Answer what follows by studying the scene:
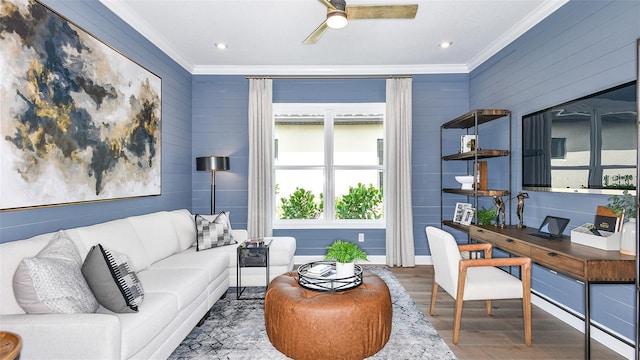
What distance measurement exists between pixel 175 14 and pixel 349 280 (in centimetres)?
315

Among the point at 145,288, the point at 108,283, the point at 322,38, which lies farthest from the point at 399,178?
the point at 108,283

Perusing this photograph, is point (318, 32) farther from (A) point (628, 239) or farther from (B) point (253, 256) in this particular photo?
(A) point (628, 239)

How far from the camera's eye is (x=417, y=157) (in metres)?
4.67

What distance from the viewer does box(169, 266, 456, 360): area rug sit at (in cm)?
225

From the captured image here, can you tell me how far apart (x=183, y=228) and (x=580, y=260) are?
363 cm

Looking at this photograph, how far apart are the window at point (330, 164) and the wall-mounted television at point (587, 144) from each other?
214 cm

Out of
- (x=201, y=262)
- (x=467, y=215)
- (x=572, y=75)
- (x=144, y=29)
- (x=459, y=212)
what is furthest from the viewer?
(x=459, y=212)

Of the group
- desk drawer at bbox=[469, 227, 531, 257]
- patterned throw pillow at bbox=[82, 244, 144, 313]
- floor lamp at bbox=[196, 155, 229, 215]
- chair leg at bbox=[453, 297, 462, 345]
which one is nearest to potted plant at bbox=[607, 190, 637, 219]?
desk drawer at bbox=[469, 227, 531, 257]

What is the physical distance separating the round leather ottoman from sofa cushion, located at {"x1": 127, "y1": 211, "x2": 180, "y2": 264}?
58.9 inches

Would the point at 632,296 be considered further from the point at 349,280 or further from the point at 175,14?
the point at 175,14

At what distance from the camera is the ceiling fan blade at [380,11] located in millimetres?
2238

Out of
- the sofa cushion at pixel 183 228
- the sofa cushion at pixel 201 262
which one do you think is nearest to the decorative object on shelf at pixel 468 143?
the sofa cushion at pixel 201 262

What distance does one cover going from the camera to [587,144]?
2436 millimetres

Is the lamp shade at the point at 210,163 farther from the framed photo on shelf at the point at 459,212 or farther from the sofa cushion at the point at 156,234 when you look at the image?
the framed photo on shelf at the point at 459,212
